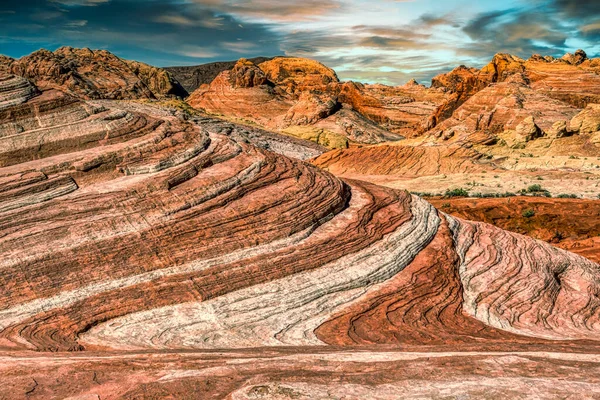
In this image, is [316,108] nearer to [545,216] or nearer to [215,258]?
[545,216]

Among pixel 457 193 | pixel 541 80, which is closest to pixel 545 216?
pixel 457 193

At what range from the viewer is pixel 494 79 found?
7969 cm

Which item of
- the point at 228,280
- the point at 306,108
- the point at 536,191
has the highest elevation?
the point at 306,108

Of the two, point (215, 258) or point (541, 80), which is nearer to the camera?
point (215, 258)

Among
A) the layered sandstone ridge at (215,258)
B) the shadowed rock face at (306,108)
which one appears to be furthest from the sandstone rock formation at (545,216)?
the shadowed rock face at (306,108)

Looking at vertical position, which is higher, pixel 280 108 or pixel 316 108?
pixel 316 108

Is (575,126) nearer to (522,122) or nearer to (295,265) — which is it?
(522,122)

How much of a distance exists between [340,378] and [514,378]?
2.61 metres

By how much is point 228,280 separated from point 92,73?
9935 cm

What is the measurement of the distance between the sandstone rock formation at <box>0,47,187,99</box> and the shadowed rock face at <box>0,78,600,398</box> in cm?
4619

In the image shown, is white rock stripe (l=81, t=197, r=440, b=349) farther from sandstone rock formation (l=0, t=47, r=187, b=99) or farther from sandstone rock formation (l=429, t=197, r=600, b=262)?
sandstone rock formation (l=0, t=47, r=187, b=99)

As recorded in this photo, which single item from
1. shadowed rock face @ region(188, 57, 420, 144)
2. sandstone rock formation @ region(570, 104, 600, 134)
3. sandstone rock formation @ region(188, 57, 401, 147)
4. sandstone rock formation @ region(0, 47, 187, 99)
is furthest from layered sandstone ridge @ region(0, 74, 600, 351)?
sandstone rock formation @ region(188, 57, 401, 147)

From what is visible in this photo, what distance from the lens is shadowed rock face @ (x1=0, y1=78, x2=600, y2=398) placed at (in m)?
8.32

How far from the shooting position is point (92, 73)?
331 ft
